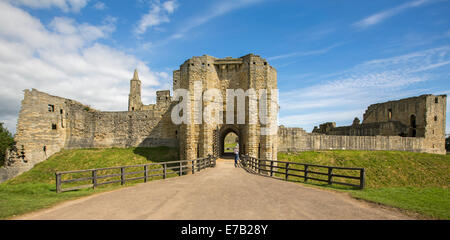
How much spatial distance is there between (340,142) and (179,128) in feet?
72.2

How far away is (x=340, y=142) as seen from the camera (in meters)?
29.1

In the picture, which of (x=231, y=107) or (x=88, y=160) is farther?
(x=231, y=107)

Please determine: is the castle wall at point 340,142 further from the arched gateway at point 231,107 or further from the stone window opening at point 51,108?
the stone window opening at point 51,108

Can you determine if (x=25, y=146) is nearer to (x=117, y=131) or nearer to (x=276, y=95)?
(x=117, y=131)

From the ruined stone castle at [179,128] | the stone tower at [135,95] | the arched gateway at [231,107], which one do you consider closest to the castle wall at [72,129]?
the ruined stone castle at [179,128]

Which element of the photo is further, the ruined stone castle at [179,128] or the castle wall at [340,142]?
the castle wall at [340,142]

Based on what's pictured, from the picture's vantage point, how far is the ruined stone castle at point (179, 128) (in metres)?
19.6

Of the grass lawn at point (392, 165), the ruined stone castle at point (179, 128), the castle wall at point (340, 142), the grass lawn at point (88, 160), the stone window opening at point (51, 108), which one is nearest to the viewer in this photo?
the grass lawn at point (88, 160)

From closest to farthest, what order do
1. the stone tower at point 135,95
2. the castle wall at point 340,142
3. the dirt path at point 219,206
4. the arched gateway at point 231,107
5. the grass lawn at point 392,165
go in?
the dirt path at point 219,206 < the grass lawn at point 392,165 < the arched gateway at point 231,107 < the castle wall at point 340,142 < the stone tower at point 135,95

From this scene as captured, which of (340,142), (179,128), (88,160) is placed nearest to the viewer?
(88,160)

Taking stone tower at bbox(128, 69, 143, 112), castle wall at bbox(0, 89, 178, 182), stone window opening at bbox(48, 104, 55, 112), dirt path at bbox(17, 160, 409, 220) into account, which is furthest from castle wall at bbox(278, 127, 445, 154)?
stone tower at bbox(128, 69, 143, 112)

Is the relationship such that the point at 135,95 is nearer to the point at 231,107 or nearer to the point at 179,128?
the point at 179,128

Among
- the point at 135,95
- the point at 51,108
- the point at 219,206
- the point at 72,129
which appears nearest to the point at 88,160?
the point at 72,129
